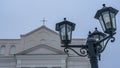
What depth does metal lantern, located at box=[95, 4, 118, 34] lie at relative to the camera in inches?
235

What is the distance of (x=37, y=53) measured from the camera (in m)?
22.6

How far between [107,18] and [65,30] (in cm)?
108

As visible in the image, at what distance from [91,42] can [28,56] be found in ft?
53.6

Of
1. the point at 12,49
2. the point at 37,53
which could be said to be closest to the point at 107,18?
the point at 37,53

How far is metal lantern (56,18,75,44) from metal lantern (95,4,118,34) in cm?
76

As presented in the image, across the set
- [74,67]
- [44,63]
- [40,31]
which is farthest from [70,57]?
[40,31]

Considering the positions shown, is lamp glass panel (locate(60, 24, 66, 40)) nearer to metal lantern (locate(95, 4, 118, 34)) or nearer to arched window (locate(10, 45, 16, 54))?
metal lantern (locate(95, 4, 118, 34))

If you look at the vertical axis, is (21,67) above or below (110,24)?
below

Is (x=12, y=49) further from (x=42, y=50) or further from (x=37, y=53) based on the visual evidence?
(x=42, y=50)

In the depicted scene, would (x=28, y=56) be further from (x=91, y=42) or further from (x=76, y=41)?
(x=91, y=42)

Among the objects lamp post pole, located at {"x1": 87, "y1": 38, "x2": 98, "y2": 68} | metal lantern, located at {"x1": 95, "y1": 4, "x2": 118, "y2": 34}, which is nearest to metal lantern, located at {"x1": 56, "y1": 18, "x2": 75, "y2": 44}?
lamp post pole, located at {"x1": 87, "y1": 38, "x2": 98, "y2": 68}

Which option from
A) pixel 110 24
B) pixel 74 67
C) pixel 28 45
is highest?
pixel 110 24

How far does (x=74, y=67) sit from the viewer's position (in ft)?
74.9

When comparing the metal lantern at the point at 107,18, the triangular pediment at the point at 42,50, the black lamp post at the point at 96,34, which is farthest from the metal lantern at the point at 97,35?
the triangular pediment at the point at 42,50
